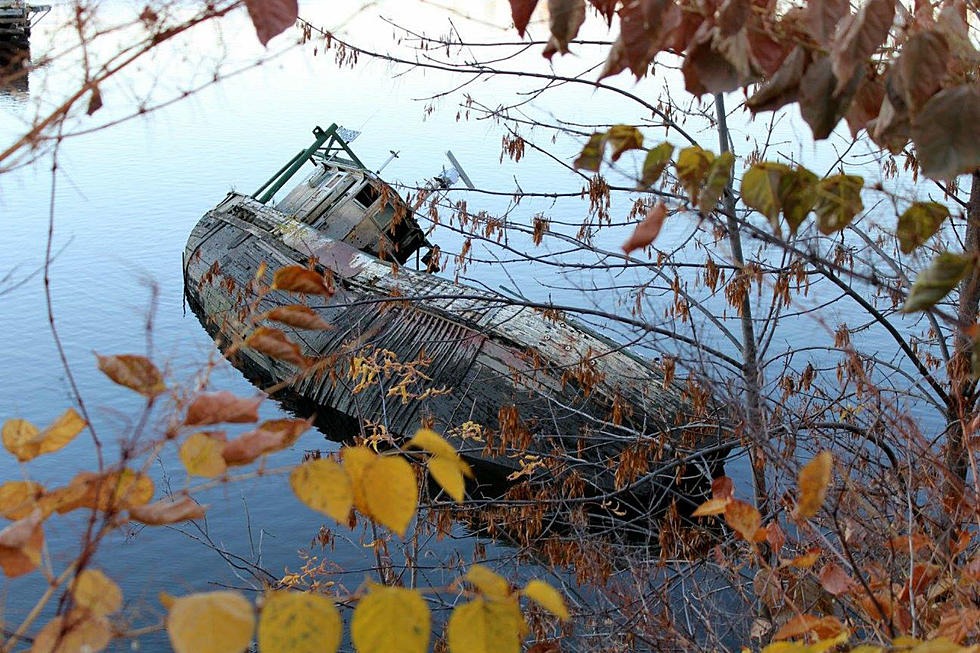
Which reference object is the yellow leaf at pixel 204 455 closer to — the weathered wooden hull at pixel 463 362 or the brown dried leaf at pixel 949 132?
the brown dried leaf at pixel 949 132

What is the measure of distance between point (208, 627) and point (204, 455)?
548mm

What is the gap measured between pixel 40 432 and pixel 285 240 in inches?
735

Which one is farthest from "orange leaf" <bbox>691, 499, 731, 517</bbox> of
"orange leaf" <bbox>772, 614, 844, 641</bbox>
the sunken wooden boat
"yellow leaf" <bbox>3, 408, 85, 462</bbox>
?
the sunken wooden boat

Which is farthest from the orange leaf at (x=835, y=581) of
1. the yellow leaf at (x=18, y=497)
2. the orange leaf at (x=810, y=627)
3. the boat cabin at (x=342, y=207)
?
the boat cabin at (x=342, y=207)

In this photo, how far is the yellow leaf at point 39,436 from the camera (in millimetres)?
1861

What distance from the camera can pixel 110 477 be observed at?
71.2 inches

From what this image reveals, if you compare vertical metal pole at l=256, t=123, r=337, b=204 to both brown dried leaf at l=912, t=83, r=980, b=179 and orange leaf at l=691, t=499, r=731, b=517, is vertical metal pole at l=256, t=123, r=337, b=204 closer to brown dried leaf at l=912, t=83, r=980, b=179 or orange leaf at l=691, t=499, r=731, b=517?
orange leaf at l=691, t=499, r=731, b=517

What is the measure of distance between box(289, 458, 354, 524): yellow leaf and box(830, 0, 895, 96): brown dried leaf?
1.13 m

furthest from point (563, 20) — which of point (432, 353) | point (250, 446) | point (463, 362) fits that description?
point (432, 353)

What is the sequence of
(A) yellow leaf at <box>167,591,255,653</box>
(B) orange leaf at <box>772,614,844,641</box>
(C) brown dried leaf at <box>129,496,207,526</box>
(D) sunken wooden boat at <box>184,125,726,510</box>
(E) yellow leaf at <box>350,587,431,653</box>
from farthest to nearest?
(D) sunken wooden boat at <box>184,125,726,510</box>
(B) orange leaf at <box>772,614,844,641</box>
(C) brown dried leaf at <box>129,496,207,526</box>
(E) yellow leaf at <box>350,587,431,653</box>
(A) yellow leaf at <box>167,591,255,653</box>

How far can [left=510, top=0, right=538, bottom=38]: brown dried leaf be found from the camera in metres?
2.20

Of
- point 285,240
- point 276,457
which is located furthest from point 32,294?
point 276,457

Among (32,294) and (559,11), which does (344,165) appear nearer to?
(32,294)

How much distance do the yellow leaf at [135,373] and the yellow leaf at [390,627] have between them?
2.27 ft
